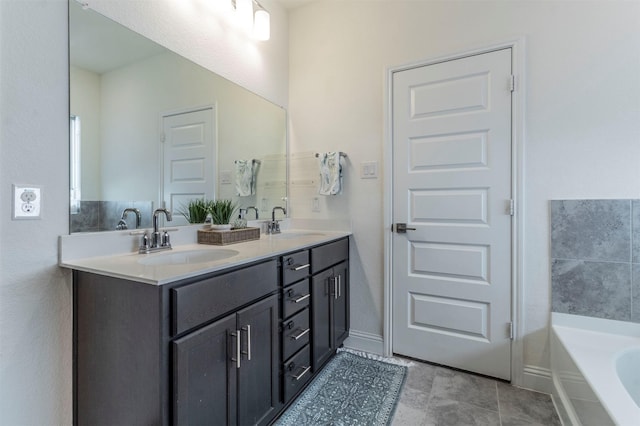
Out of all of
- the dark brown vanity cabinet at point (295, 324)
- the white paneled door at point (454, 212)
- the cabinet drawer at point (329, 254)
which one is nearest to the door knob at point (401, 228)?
the white paneled door at point (454, 212)

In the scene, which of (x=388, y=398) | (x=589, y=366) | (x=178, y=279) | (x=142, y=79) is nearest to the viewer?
(x=178, y=279)

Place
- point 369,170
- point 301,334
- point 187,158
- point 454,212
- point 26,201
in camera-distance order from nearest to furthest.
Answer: point 26,201
point 301,334
point 187,158
point 454,212
point 369,170

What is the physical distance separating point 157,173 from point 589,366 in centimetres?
219

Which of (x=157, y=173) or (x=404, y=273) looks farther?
(x=404, y=273)

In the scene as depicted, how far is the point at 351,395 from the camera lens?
1.69 meters

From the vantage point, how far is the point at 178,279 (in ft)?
3.13

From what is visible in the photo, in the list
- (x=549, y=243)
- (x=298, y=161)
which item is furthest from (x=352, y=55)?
(x=549, y=243)

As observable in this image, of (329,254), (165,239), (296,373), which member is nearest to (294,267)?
(329,254)

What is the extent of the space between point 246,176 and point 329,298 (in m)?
1.01

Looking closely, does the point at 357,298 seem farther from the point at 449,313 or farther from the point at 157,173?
the point at 157,173

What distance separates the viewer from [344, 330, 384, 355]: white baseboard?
217 cm

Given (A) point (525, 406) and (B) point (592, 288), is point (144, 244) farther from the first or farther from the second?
(B) point (592, 288)

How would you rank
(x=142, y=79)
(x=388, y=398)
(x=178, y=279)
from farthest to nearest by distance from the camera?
1. (x=388, y=398)
2. (x=142, y=79)
3. (x=178, y=279)

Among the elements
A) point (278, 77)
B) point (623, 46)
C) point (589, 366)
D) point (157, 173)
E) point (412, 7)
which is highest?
point (412, 7)
